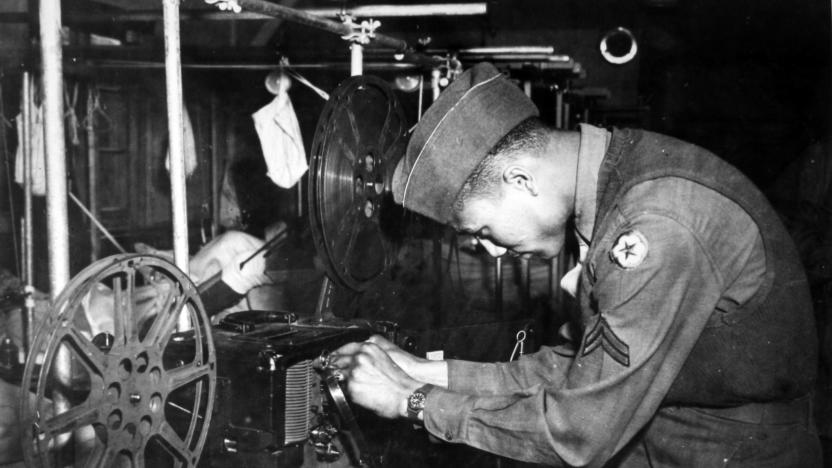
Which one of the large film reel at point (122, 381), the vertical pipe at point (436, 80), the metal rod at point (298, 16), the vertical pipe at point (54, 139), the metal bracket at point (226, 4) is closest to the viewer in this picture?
the large film reel at point (122, 381)

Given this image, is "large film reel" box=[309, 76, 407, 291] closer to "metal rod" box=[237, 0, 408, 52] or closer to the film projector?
the film projector

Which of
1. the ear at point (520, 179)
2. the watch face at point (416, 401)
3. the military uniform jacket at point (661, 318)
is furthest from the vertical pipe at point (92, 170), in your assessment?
the military uniform jacket at point (661, 318)

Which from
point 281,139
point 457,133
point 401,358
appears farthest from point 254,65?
point 457,133

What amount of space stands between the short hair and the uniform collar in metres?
0.11

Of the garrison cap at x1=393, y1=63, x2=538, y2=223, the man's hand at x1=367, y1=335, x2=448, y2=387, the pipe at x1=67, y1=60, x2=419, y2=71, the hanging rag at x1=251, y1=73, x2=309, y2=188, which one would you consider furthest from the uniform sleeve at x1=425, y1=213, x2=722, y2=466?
the hanging rag at x1=251, y1=73, x2=309, y2=188

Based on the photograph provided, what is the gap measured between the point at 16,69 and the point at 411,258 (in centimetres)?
349

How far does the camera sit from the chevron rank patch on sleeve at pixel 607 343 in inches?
64.1

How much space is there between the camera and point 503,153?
1.92m

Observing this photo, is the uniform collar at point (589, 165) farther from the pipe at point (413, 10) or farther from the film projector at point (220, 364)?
the pipe at point (413, 10)

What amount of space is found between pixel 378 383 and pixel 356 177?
93 centimetres

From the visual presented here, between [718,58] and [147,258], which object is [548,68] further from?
[718,58]

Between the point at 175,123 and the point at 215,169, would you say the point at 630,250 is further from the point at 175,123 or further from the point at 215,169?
the point at 215,169

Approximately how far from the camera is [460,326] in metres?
2.98

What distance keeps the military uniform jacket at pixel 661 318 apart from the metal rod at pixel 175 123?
86 centimetres
